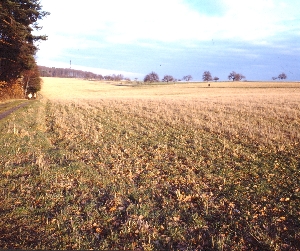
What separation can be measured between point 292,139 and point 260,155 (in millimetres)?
3071

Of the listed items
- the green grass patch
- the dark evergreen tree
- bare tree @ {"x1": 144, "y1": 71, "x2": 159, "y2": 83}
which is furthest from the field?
bare tree @ {"x1": 144, "y1": 71, "x2": 159, "y2": 83}

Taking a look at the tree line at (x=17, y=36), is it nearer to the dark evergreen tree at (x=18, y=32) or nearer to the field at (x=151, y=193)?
the dark evergreen tree at (x=18, y=32)

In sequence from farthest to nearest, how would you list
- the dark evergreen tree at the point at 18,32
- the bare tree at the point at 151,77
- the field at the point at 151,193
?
the bare tree at the point at 151,77, the dark evergreen tree at the point at 18,32, the field at the point at 151,193

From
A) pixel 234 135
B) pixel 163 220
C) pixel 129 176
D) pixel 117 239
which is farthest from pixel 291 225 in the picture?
pixel 234 135

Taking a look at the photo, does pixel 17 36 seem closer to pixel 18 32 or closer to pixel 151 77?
pixel 18 32

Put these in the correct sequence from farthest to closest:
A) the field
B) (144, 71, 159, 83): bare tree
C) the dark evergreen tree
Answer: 1. (144, 71, 159, 83): bare tree
2. the dark evergreen tree
3. the field

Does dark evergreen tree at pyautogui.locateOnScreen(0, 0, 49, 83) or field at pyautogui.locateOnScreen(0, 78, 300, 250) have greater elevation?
dark evergreen tree at pyautogui.locateOnScreen(0, 0, 49, 83)

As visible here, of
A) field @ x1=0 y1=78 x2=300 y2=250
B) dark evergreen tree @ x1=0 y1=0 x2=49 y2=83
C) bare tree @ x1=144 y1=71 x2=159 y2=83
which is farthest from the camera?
bare tree @ x1=144 y1=71 x2=159 y2=83

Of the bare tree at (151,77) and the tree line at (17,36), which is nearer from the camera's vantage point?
the tree line at (17,36)

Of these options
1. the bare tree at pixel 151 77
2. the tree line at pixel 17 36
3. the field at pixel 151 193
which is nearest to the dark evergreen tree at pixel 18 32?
the tree line at pixel 17 36

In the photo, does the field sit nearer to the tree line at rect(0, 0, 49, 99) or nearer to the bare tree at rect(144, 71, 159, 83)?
the tree line at rect(0, 0, 49, 99)

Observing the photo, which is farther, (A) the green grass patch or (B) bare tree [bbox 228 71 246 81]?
(B) bare tree [bbox 228 71 246 81]

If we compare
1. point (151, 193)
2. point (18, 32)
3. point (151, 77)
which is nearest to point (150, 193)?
point (151, 193)

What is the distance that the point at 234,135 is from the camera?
1248 centimetres
